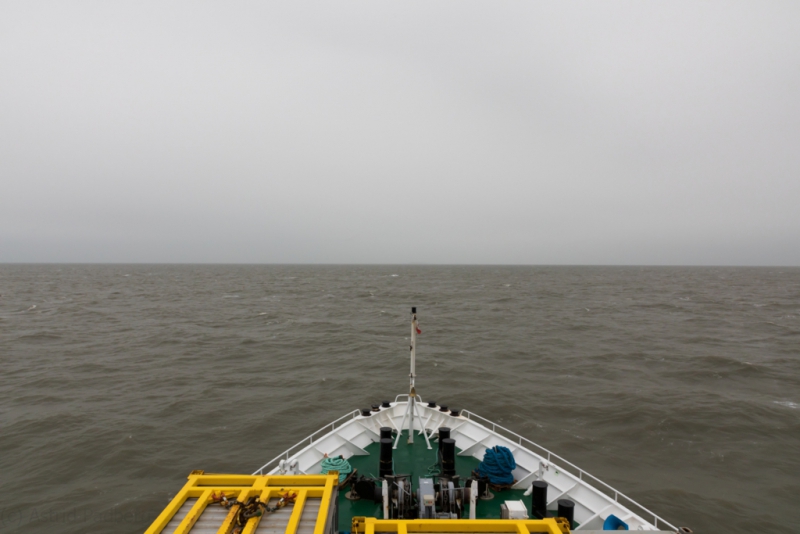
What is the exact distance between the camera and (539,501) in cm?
958

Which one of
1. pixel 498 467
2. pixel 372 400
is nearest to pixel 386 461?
pixel 498 467

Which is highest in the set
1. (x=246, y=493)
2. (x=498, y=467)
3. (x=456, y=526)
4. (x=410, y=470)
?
(x=246, y=493)

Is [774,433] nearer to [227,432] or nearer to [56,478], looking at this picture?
[227,432]

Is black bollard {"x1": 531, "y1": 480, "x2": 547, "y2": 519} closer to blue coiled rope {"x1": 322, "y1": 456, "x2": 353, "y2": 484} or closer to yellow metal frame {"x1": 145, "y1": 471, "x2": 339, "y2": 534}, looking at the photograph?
blue coiled rope {"x1": 322, "y1": 456, "x2": 353, "y2": 484}

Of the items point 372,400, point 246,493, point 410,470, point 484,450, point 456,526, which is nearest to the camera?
point 456,526

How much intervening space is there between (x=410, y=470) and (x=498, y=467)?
2590 millimetres

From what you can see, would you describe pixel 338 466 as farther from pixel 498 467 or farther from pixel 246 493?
pixel 246 493

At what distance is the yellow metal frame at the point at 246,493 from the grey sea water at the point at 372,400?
1134 centimetres

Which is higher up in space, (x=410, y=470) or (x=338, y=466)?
(x=338, y=466)

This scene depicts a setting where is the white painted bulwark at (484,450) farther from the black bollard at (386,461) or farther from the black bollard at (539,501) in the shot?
the black bollard at (386,461)

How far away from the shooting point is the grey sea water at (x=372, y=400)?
15859 millimetres

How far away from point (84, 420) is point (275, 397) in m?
10.1

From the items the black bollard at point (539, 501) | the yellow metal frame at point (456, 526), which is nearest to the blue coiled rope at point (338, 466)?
the black bollard at point (539, 501)

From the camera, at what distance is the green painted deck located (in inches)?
388
